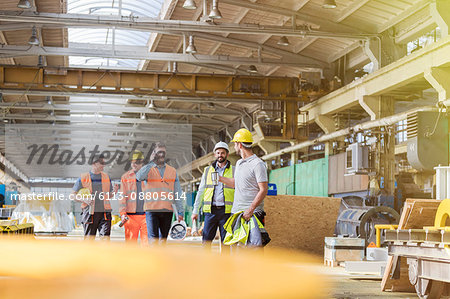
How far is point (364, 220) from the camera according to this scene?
16.9 metres

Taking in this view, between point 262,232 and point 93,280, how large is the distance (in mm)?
5254

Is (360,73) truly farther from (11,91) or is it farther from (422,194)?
(11,91)

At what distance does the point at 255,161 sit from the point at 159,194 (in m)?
2.41

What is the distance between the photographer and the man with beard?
8.62 m

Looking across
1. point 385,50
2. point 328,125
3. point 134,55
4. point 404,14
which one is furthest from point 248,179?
point 328,125

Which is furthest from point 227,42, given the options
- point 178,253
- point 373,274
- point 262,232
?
point 178,253

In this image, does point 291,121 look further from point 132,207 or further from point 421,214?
point 421,214

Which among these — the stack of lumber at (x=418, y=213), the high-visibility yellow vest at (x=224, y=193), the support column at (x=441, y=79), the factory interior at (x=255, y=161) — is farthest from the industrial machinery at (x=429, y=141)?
the high-visibility yellow vest at (x=224, y=193)

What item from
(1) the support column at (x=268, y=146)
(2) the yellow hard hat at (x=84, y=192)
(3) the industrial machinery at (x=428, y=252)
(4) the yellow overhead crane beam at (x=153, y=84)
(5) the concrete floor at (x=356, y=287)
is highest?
(4) the yellow overhead crane beam at (x=153, y=84)

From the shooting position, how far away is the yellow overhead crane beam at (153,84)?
24344 millimetres

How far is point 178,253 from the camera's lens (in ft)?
5.00

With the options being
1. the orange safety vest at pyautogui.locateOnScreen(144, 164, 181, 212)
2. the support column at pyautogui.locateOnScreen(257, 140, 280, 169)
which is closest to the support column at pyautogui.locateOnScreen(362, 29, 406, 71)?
the support column at pyautogui.locateOnScreen(257, 140, 280, 169)

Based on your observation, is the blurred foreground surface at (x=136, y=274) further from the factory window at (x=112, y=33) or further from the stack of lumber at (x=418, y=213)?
the factory window at (x=112, y=33)

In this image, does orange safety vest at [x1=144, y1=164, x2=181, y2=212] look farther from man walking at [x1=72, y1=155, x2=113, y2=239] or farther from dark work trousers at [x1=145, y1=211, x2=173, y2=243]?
man walking at [x1=72, y1=155, x2=113, y2=239]
